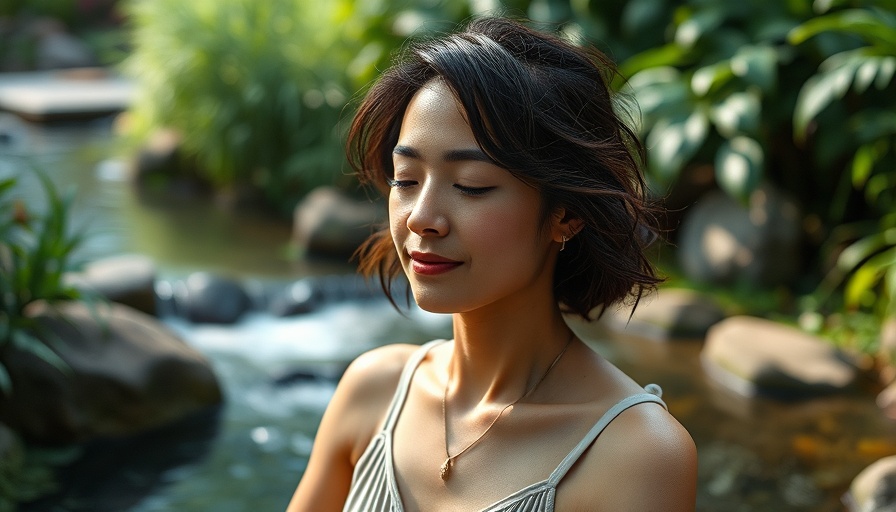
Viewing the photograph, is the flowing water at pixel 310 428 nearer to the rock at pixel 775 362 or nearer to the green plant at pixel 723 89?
the rock at pixel 775 362

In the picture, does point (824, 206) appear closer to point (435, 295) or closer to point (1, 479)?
point (1, 479)

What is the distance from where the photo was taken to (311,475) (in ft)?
5.95

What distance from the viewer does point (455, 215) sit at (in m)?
1.52

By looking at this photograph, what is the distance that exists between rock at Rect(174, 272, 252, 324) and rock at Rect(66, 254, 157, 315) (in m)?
0.37

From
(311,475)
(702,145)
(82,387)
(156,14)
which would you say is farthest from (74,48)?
(311,475)

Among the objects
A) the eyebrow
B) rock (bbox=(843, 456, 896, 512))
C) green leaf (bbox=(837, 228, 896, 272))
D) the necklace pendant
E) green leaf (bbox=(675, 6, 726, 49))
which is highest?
the eyebrow

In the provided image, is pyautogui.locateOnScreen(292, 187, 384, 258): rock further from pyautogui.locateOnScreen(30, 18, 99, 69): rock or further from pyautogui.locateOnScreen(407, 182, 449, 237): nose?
pyautogui.locateOnScreen(30, 18, 99, 69): rock

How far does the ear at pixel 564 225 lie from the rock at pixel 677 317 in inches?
187

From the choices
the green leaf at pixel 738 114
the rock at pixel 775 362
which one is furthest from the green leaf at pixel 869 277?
the green leaf at pixel 738 114

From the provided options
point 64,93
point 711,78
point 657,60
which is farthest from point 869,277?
point 64,93

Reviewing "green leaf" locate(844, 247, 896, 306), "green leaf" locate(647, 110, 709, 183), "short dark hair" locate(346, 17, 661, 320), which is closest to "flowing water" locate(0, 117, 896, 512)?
"green leaf" locate(844, 247, 896, 306)

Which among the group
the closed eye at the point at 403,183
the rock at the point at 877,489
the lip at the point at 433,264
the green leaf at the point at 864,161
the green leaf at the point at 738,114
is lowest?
the rock at the point at 877,489

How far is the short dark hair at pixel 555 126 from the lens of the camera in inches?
59.1

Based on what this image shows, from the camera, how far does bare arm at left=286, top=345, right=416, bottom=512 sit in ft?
5.90
